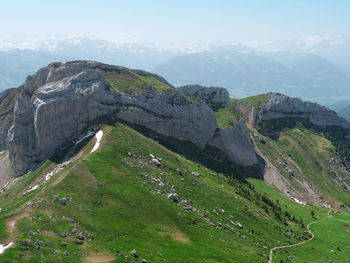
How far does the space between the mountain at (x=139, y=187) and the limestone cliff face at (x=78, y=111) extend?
50 cm

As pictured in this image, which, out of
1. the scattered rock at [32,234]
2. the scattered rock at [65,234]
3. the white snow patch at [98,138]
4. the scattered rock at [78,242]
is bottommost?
the scattered rock at [78,242]

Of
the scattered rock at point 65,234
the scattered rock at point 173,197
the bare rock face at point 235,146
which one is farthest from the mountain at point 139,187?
the bare rock face at point 235,146

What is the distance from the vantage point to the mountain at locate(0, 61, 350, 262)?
6919 centimetres

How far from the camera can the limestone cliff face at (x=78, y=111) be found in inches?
5069

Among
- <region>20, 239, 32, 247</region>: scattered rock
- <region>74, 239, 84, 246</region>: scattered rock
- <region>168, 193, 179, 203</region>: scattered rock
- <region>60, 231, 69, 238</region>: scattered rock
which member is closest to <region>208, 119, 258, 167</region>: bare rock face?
<region>168, 193, 179, 203</region>: scattered rock

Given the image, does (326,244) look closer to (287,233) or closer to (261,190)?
(287,233)

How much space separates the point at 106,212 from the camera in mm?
78000

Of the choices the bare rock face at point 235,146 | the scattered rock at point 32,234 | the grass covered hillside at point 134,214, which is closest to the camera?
the scattered rock at point 32,234

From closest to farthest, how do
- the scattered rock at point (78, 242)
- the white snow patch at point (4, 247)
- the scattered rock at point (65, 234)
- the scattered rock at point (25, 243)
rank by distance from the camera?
the white snow patch at point (4, 247)
the scattered rock at point (25, 243)
the scattered rock at point (78, 242)
the scattered rock at point (65, 234)

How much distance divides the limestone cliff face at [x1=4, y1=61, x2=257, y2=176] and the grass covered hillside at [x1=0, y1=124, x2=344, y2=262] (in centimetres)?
1263

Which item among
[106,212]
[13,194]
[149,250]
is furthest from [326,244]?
[13,194]

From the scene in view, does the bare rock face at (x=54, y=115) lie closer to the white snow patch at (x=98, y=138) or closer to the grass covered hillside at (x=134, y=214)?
the white snow patch at (x=98, y=138)

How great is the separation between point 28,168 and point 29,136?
1504 cm

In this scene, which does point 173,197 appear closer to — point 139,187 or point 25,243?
point 139,187
